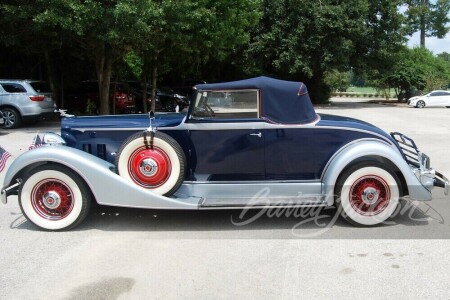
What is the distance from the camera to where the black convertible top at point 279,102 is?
521 centimetres

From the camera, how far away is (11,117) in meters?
15.2

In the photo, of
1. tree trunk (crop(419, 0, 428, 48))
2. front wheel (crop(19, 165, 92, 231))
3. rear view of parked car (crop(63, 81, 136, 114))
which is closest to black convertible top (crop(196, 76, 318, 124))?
front wheel (crop(19, 165, 92, 231))

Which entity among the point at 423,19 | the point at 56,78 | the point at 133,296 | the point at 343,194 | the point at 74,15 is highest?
the point at 423,19

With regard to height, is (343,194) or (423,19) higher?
(423,19)

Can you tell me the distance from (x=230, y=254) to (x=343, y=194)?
59.3 inches

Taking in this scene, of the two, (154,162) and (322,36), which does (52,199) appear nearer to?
(154,162)

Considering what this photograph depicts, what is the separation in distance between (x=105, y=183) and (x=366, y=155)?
2844 millimetres

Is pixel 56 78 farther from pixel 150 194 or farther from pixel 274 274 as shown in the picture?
pixel 274 274

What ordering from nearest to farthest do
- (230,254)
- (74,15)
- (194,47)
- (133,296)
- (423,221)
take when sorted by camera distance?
(133,296), (230,254), (423,221), (74,15), (194,47)

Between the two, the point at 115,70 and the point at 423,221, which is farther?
the point at 115,70

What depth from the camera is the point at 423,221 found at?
5488 millimetres

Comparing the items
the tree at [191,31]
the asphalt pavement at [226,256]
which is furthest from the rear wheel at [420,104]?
the asphalt pavement at [226,256]

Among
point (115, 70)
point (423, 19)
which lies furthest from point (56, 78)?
Answer: point (423, 19)
